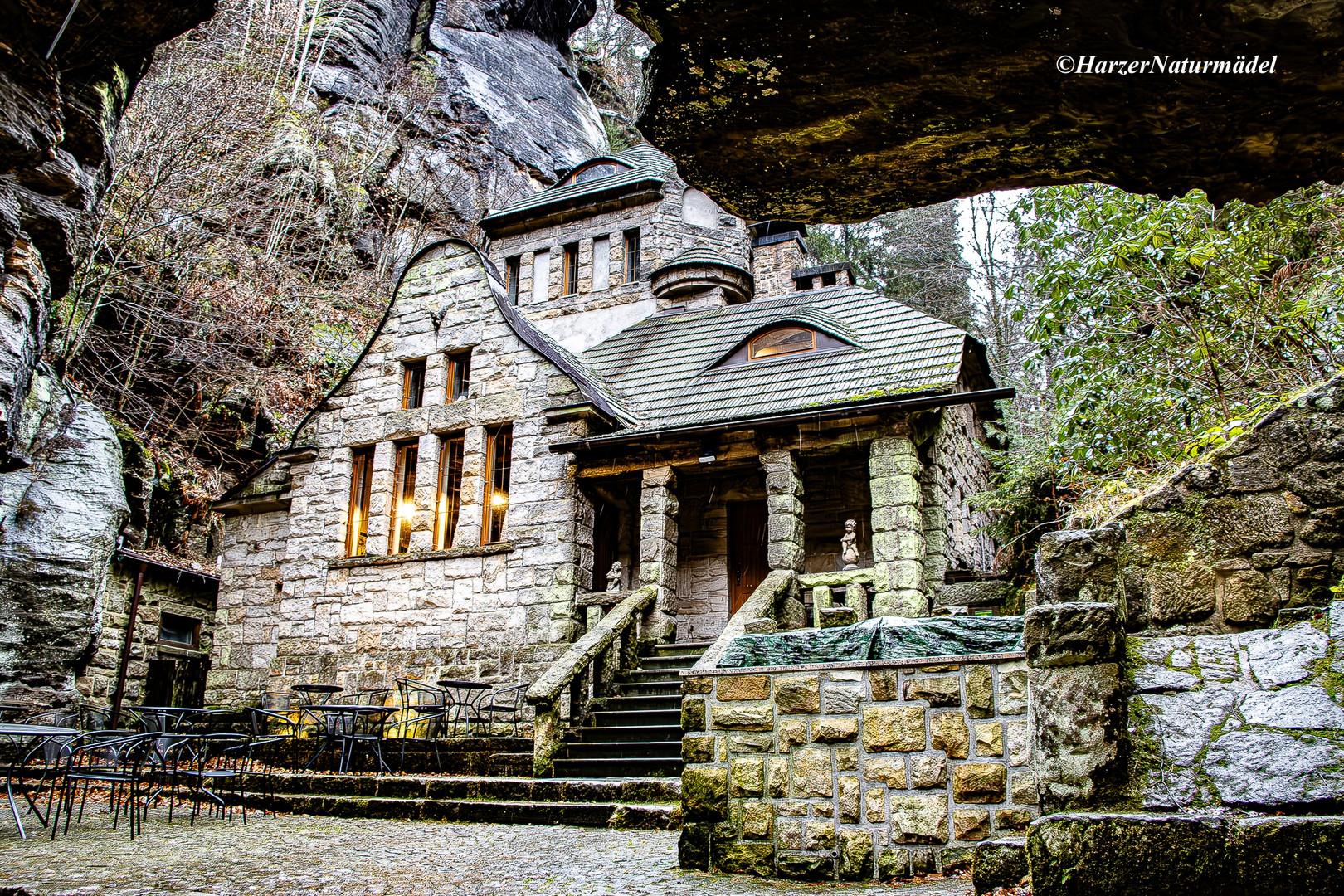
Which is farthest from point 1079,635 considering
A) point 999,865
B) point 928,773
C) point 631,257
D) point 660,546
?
point 631,257

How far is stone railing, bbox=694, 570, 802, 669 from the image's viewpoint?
9242 mm

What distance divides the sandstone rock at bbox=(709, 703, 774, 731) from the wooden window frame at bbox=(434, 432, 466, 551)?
8411 mm

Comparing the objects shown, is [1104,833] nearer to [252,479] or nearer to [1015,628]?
[1015,628]

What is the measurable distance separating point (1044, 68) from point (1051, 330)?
8.28 metres

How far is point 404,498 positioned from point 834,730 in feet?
33.2

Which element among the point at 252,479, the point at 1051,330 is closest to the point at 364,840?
the point at 1051,330

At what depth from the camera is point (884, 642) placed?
18.5ft

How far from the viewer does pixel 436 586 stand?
13.0 metres

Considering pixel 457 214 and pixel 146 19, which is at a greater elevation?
pixel 457 214

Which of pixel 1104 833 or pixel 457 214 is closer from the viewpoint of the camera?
pixel 1104 833

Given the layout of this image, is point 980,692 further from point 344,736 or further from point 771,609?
point 344,736

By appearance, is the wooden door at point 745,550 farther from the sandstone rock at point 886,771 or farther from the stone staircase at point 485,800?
the sandstone rock at point 886,771

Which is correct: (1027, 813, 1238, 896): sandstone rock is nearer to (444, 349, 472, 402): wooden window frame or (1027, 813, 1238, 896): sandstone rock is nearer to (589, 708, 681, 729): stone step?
(589, 708, 681, 729): stone step

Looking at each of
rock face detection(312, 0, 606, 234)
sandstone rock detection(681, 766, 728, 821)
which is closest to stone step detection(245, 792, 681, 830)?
sandstone rock detection(681, 766, 728, 821)
